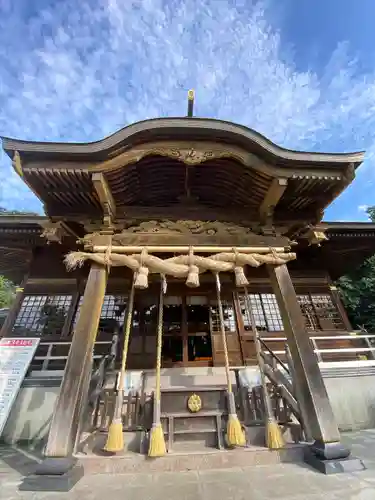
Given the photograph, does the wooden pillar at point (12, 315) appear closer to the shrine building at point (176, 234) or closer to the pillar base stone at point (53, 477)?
the shrine building at point (176, 234)

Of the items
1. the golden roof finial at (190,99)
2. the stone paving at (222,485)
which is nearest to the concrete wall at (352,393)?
the stone paving at (222,485)

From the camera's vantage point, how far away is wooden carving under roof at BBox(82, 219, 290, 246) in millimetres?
5469

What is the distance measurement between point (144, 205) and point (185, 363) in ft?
16.5

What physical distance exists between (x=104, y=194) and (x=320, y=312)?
8262mm

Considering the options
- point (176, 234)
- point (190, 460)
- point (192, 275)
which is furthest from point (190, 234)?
point (190, 460)

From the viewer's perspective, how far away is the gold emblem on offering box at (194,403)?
4.62 m

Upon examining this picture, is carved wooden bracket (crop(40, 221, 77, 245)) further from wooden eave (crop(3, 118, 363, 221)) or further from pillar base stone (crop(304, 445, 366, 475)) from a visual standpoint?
pillar base stone (crop(304, 445, 366, 475))

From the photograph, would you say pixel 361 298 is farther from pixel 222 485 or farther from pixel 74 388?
pixel 74 388

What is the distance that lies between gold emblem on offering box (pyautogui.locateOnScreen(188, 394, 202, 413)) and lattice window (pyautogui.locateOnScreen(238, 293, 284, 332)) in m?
4.39

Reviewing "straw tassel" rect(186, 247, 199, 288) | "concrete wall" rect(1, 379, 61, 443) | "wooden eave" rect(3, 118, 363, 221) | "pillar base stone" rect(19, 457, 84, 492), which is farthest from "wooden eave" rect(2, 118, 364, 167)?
"concrete wall" rect(1, 379, 61, 443)

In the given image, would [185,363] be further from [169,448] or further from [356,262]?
[356,262]

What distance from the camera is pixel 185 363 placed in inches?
314

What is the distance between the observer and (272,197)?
529cm

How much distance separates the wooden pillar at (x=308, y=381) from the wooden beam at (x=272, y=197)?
1.20 m
